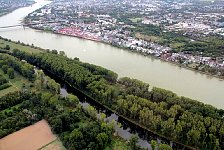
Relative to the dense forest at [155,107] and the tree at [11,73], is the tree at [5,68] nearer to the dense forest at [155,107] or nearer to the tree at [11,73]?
the tree at [11,73]

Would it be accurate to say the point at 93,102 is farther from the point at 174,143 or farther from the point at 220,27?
the point at 220,27

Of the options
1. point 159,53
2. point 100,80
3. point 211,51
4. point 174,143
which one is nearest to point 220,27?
point 211,51

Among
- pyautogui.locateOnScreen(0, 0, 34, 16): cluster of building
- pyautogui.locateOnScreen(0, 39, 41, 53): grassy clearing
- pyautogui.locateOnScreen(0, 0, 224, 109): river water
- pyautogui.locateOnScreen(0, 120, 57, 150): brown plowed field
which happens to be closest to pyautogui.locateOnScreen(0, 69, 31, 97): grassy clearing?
pyautogui.locateOnScreen(0, 120, 57, 150): brown plowed field

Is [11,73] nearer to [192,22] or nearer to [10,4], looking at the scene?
[192,22]

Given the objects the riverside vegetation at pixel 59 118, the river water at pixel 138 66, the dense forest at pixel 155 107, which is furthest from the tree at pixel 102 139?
the river water at pixel 138 66

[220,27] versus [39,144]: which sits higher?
[220,27]
